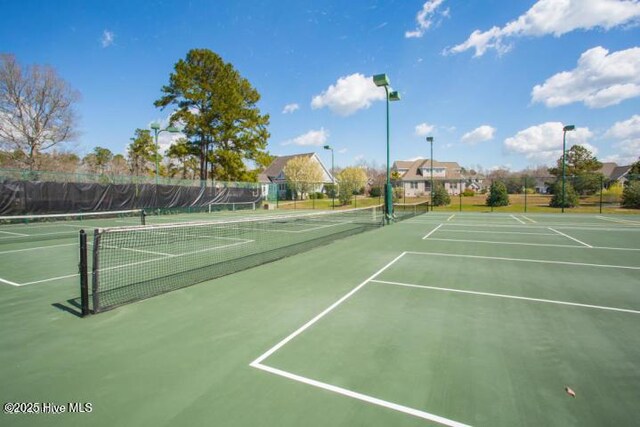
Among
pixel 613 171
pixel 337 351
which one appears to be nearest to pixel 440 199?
pixel 337 351

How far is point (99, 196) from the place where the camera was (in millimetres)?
22734

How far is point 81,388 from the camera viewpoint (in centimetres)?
299

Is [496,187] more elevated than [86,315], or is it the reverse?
[496,187]

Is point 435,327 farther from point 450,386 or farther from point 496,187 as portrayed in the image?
point 496,187

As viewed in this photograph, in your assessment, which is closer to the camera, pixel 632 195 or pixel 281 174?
pixel 632 195

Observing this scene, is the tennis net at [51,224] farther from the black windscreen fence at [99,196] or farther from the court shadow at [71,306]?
the court shadow at [71,306]

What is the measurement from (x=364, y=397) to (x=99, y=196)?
25.8 metres

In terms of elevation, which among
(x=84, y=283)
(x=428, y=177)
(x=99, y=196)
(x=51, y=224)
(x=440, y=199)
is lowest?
(x=51, y=224)

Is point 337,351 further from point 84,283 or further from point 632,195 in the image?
point 632,195

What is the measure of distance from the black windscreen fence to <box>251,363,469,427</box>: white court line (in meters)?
22.9

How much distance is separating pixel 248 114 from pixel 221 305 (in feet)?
113

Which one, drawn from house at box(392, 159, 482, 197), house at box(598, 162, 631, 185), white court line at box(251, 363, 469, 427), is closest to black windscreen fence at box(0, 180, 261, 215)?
white court line at box(251, 363, 469, 427)

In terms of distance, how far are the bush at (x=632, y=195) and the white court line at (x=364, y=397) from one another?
1397 inches

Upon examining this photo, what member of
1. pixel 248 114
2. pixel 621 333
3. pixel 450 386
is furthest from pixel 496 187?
pixel 450 386
